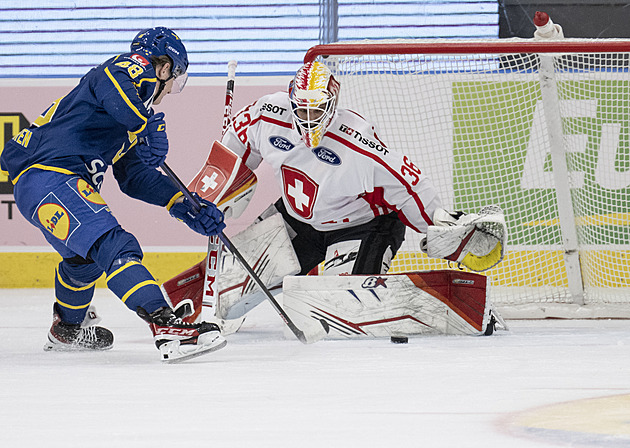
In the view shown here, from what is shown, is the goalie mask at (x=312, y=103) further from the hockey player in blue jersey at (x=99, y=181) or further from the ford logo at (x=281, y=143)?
the hockey player in blue jersey at (x=99, y=181)

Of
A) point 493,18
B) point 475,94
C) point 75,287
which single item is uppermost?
point 493,18

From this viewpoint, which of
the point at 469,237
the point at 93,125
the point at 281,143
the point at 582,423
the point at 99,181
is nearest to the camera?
the point at 582,423

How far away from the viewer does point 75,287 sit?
98.1 inches

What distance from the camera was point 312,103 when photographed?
106 inches

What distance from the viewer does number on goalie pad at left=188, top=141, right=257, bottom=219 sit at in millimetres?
2953

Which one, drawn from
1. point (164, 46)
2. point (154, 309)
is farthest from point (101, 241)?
point (164, 46)

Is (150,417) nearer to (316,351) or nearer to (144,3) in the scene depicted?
(316,351)

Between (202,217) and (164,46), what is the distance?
0.53 meters

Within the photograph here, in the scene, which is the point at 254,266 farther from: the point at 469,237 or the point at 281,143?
the point at 469,237

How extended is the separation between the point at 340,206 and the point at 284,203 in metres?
0.26

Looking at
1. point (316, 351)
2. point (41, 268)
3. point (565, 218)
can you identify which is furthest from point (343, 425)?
point (41, 268)

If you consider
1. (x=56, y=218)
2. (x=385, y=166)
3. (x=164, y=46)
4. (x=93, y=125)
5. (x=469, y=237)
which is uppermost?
(x=164, y=46)

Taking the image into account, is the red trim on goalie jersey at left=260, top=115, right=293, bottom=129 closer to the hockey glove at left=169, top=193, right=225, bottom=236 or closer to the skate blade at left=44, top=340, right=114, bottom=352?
the hockey glove at left=169, top=193, right=225, bottom=236

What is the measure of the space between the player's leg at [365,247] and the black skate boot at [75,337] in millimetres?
843
